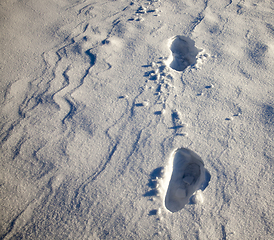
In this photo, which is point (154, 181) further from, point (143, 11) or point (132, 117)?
point (143, 11)

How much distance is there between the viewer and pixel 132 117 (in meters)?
1.43

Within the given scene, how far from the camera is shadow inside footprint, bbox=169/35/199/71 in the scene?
5.71ft

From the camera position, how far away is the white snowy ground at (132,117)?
107 cm

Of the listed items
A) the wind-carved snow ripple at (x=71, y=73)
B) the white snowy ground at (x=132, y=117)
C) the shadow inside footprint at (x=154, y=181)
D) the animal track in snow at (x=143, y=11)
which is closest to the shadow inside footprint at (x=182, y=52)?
the white snowy ground at (x=132, y=117)

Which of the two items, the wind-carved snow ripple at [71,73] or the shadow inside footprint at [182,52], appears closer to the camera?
the wind-carved snow ripple at [71,73]

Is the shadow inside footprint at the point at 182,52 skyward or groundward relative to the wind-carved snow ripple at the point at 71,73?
groundward

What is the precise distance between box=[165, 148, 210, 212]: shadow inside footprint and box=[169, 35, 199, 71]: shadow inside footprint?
2.71 ft

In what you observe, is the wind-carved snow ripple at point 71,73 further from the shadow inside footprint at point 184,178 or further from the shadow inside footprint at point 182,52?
the shadow inside footprint at point 184,178

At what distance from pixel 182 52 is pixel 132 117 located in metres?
0.90

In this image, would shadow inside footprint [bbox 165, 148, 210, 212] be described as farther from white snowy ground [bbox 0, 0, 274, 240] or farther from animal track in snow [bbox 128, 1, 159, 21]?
animal track in snow [bbox 128, 1, 159, 21]

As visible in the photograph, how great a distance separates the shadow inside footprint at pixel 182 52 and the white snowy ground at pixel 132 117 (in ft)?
0.05

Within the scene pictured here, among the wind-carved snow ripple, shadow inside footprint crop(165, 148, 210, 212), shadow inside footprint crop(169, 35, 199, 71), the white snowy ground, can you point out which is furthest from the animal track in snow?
shadow inside footprint crop(165, 148, 210, 212)

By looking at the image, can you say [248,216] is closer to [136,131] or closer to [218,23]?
[136,131]

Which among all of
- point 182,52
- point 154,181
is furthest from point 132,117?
point 182,52
